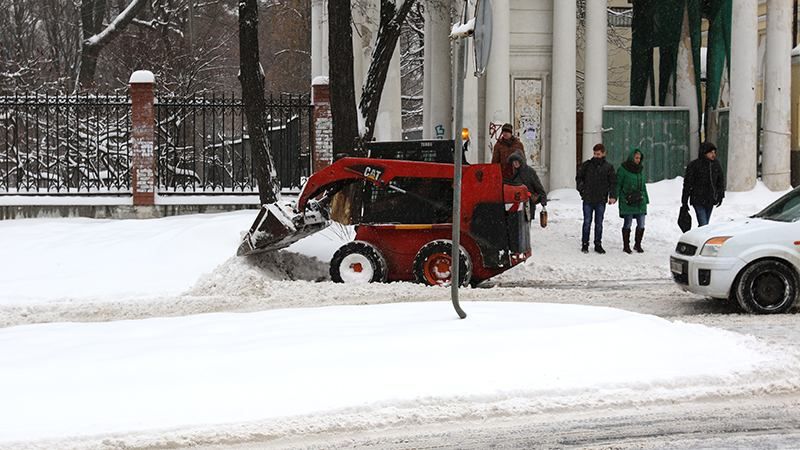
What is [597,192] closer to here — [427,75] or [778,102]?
[778,102]

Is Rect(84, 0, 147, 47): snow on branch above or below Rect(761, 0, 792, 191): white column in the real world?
above

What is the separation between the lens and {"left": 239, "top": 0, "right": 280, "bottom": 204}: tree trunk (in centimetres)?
1867

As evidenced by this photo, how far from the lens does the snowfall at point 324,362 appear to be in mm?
7398

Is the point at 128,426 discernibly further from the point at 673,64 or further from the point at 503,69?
the point at 673,64

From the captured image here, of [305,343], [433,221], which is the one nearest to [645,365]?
[305,343]

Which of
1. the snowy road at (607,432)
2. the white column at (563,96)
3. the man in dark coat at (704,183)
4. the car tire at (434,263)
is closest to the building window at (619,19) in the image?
the white column at (563,96)

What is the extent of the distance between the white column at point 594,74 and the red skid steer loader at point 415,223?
34.9 feet

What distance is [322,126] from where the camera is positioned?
21938 millimetres

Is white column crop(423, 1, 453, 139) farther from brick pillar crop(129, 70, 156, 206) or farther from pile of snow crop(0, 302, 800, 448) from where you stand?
pile of snow crop(0, 302, 800, 448)

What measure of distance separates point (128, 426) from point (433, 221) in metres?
8.02

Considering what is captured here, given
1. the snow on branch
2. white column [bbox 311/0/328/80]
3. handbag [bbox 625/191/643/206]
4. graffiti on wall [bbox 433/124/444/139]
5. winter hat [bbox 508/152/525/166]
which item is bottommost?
handbag [bbox 625/191/643/206]

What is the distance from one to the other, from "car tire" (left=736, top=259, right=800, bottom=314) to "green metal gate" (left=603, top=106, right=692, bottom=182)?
13.5m

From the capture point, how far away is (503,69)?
24.4 m

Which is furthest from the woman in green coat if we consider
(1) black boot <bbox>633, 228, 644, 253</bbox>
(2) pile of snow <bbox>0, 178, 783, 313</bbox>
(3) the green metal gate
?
(3) the green metal gate
